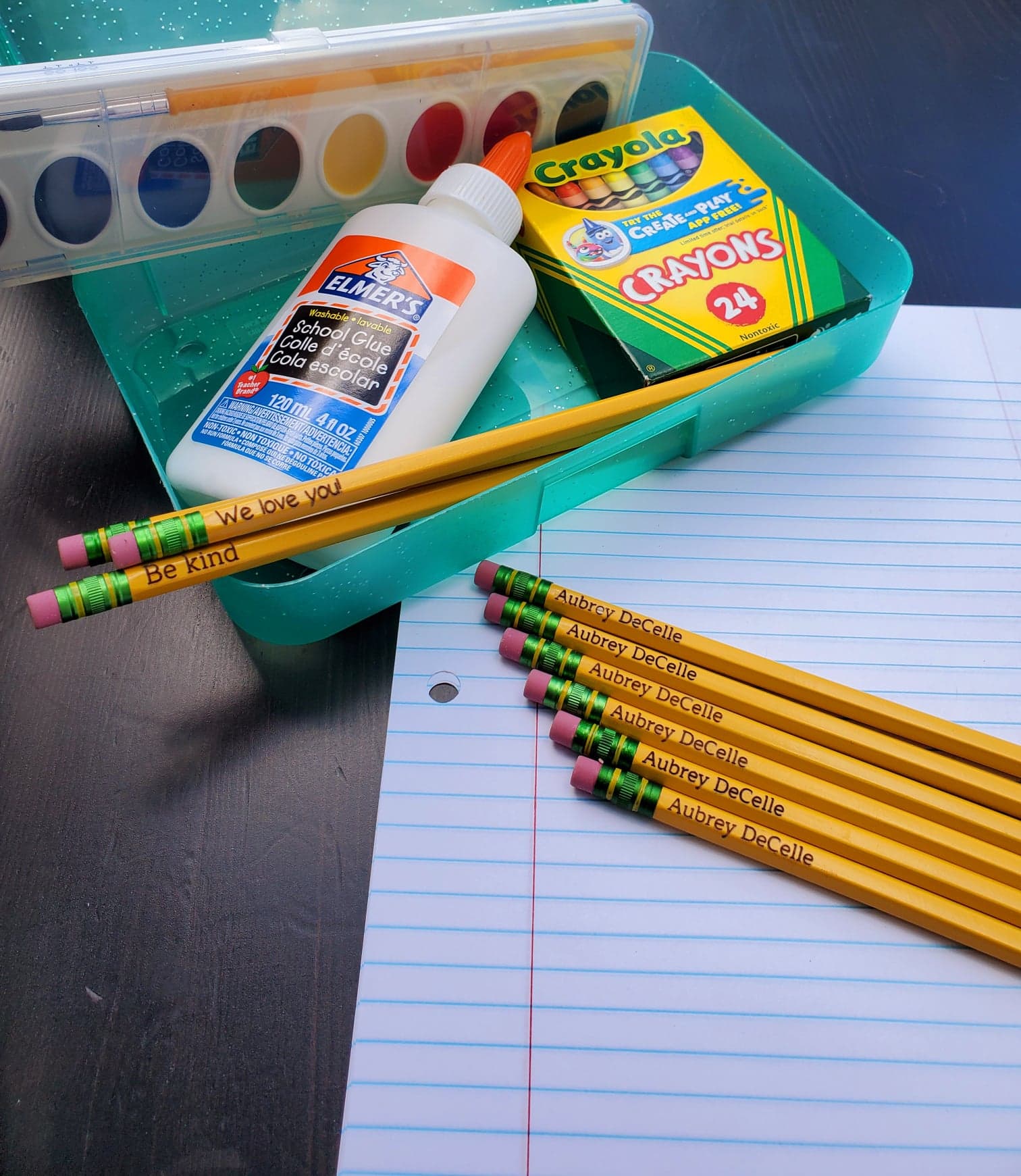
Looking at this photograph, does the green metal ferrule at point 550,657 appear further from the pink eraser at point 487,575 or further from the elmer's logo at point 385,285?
the elmer's logo at point 385,285

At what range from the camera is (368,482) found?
48 centimetres

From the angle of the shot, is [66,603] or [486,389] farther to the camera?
[486,389]

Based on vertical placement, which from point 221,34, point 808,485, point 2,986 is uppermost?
point 221,34

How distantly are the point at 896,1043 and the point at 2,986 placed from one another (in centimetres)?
37

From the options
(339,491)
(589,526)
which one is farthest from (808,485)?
(339,491)

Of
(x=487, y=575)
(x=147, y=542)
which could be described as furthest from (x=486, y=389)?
(x=147, y=542)

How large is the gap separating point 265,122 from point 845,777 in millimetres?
441

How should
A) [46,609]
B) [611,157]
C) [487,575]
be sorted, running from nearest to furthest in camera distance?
[46,609] < [487,575] < [611,157]

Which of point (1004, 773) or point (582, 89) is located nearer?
point (1004, 773)

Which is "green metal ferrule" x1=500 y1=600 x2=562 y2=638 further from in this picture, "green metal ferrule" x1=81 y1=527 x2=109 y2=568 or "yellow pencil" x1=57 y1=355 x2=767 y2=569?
"green metal ferrule" x1=81 y1=527 x2=109 y2=568

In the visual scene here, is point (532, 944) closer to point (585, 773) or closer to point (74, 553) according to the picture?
point (585, 773)

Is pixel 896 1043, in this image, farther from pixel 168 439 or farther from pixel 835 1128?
pixel 168 439

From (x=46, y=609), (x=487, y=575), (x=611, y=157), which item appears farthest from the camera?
(x=611, y=157)

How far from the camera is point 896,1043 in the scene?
0.44 m
